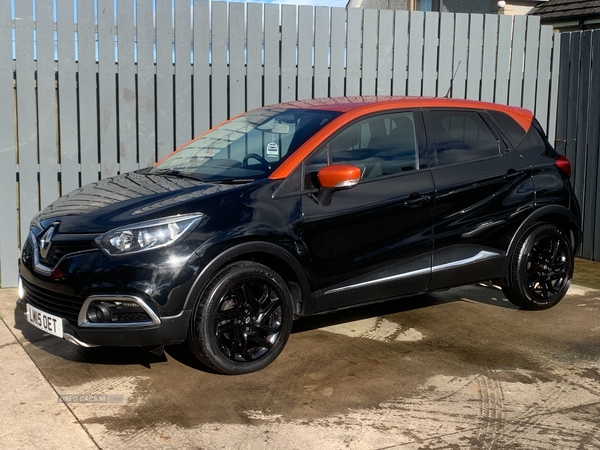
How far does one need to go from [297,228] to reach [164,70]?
3249 mm

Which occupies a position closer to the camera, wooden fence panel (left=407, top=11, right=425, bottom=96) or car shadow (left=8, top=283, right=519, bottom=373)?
car shadow (left=8, top=283, right=519, bottom=373)

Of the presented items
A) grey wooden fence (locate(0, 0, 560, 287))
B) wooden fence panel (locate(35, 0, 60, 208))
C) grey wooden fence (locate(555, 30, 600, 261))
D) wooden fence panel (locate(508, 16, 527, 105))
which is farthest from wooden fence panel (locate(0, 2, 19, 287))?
grey wooden fence (locate(555, 30, 600, 261))

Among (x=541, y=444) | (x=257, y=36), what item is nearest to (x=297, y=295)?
(x=541, y=444)

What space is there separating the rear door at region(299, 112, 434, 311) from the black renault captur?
0.01 metres

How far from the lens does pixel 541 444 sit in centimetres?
387

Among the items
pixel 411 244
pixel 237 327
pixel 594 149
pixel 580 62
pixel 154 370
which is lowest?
pixel 154 370

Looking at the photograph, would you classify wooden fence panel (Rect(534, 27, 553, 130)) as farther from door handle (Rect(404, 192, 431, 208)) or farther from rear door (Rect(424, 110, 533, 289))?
door handle (Rect(404, 192, 431, 208))

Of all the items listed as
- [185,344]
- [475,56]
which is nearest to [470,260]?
[185,344]

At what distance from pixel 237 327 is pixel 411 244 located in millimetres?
1447

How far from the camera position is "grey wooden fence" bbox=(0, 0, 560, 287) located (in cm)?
707

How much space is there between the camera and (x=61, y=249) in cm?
461

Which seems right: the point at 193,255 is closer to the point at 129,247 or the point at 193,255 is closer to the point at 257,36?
the point at 129,247

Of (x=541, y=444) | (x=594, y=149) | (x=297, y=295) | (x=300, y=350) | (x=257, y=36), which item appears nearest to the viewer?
(x=541, y=444)

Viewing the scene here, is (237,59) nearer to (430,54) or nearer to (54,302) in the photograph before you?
(430,54)
